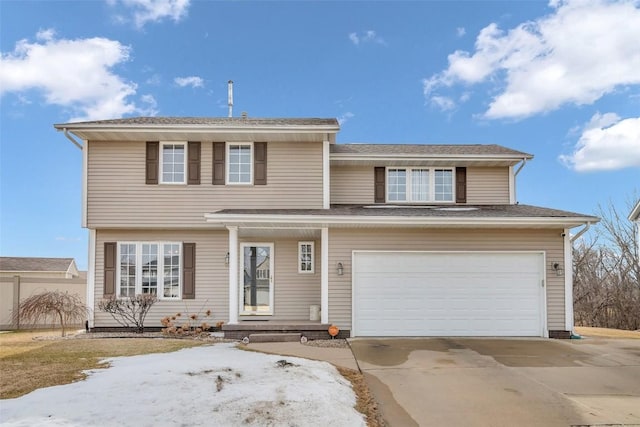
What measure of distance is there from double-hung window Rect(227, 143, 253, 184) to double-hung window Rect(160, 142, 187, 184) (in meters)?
1.18

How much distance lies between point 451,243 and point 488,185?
3.43 metres

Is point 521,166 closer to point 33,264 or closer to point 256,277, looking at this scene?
point 256,277

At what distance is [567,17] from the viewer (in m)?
12.5

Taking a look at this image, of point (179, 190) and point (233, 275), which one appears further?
point (179, 190)

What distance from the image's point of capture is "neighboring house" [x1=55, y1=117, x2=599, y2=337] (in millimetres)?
10008

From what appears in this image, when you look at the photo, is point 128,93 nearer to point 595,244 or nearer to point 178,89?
point 178,89

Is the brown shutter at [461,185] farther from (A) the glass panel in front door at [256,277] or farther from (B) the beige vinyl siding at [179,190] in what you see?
(A) the glass panel in front door at [256,277]

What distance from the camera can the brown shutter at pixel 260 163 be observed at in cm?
1134

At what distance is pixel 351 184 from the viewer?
12633 millimetres

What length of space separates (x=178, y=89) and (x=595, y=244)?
60.9ft

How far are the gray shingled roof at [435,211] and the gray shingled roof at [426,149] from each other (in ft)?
5.14

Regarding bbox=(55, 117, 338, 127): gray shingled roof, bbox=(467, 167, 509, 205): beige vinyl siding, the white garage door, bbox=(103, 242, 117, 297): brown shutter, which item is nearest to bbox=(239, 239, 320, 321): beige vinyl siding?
the white garage door

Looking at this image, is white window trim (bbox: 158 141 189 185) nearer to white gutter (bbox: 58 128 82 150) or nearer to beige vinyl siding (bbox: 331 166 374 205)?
white gutter (bbox: 58 128 82 150)

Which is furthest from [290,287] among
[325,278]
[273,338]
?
[273,338]
